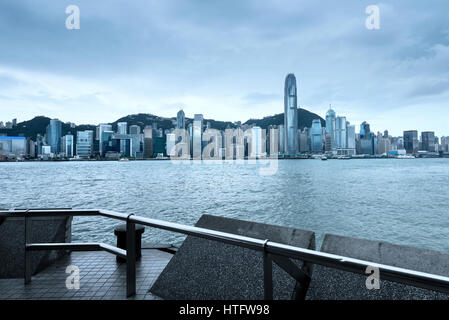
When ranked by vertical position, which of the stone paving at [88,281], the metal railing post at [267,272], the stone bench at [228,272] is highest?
the metal railing post at [267,272]

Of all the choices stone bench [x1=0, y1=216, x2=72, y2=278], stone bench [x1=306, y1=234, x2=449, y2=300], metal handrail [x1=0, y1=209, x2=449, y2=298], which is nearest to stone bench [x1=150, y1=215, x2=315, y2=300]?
stone bench [x1=306, y1=234, x2=449, y2=300]

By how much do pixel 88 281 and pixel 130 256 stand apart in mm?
1326

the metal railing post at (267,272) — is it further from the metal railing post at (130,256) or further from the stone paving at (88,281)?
the stone paving at (88,281)

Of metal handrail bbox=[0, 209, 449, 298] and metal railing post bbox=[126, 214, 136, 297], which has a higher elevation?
metal handrail bbox=[0, 209, 449, 298]

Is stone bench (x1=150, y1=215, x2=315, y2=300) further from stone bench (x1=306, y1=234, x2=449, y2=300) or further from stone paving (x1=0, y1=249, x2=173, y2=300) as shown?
stone paving (x1=0, y1=249, x2=173, y2=300)

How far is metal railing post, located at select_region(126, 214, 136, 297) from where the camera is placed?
3.23m

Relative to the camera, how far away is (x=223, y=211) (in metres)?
25.9

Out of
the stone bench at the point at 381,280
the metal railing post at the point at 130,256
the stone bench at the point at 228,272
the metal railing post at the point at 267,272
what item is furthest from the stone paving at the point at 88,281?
the stone bench at the point at 381,280

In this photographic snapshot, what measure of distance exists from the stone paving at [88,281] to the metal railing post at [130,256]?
0.15 metres

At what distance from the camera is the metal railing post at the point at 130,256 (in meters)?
3.23

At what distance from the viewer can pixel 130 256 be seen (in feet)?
11.0

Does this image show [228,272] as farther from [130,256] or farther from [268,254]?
[268,254]

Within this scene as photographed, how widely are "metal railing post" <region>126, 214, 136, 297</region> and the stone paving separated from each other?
5.9 inches
